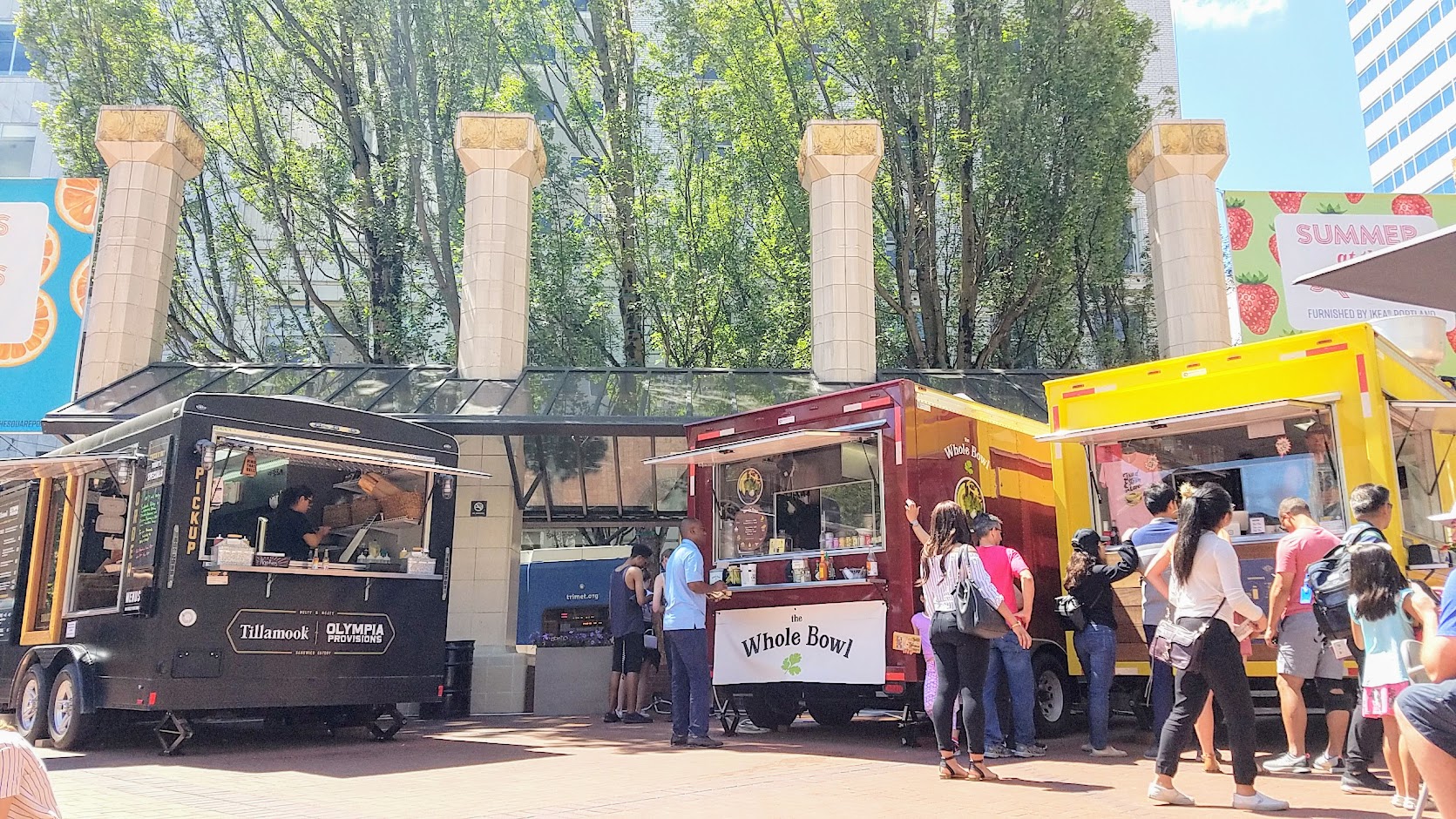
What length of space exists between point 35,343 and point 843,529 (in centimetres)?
1531

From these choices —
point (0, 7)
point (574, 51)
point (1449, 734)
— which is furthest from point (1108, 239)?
point (0, 7)

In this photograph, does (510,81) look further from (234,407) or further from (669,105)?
(234,407)

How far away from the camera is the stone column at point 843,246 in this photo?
15156 millimetres

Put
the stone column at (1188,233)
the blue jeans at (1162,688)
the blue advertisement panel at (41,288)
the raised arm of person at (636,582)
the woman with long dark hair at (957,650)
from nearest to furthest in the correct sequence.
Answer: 1. the woman with long dark hair at (957,650)
2. the blue jeans at (1162,688)
3. the raised arm of person at (636,582)
4. the stone column at (1188,233)
5. the blue advertisement panel at (41,288)

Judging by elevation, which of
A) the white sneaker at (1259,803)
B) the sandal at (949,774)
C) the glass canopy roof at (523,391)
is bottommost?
the sandal at (949,774)

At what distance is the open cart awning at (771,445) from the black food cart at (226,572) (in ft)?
7.72

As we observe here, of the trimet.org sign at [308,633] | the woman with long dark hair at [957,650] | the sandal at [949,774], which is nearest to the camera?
the woman with long dark hair at [957,650]

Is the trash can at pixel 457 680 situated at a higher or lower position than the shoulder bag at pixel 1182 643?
lower

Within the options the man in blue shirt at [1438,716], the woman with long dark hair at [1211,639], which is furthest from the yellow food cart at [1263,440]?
the man in blue shirt at [1438,716]

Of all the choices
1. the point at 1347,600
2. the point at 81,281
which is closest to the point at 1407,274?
the point at 1347,600

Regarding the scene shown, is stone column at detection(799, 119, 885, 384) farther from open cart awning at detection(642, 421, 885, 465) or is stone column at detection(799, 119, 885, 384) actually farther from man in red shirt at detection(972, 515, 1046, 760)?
man in red shirt at detection(972, 515, 1046, 760)

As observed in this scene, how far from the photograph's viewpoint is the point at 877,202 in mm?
20250

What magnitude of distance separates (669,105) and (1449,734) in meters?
20.0

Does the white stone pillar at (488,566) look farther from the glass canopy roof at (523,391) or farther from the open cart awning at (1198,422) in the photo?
the open cart awning at (1198,422)
